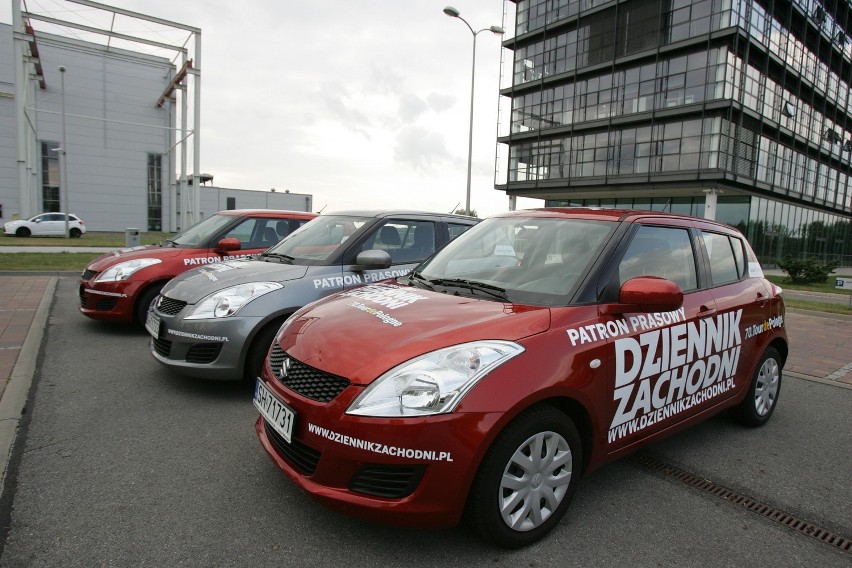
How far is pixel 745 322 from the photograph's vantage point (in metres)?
3.77

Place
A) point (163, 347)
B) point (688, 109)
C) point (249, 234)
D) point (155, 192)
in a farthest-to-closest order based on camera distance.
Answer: point (155, 192), point (688, 109), point (249, 234), point (163, 347)

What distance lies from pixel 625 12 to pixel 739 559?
33547 millimetres

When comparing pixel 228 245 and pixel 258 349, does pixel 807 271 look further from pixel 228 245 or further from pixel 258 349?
pixel 258 349

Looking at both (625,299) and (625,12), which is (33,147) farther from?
(625,299)

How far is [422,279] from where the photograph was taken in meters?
3.51

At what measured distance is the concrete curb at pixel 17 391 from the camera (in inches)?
126

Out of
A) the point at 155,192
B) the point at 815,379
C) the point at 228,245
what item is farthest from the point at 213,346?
the point at 155,192

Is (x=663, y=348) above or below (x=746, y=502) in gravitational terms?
above

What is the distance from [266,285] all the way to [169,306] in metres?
0.87

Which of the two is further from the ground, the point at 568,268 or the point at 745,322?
the point at 568,268

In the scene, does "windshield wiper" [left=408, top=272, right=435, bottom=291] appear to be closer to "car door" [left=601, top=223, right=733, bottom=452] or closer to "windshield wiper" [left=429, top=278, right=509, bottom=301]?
"windshield wiper" [left=429, top=278, right=509, bottom=301]

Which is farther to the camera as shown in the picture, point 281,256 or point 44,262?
point 44,262

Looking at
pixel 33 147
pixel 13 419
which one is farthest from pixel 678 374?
pixel 33 147

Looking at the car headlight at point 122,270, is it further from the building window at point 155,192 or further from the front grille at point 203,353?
the building window at point 155,192
